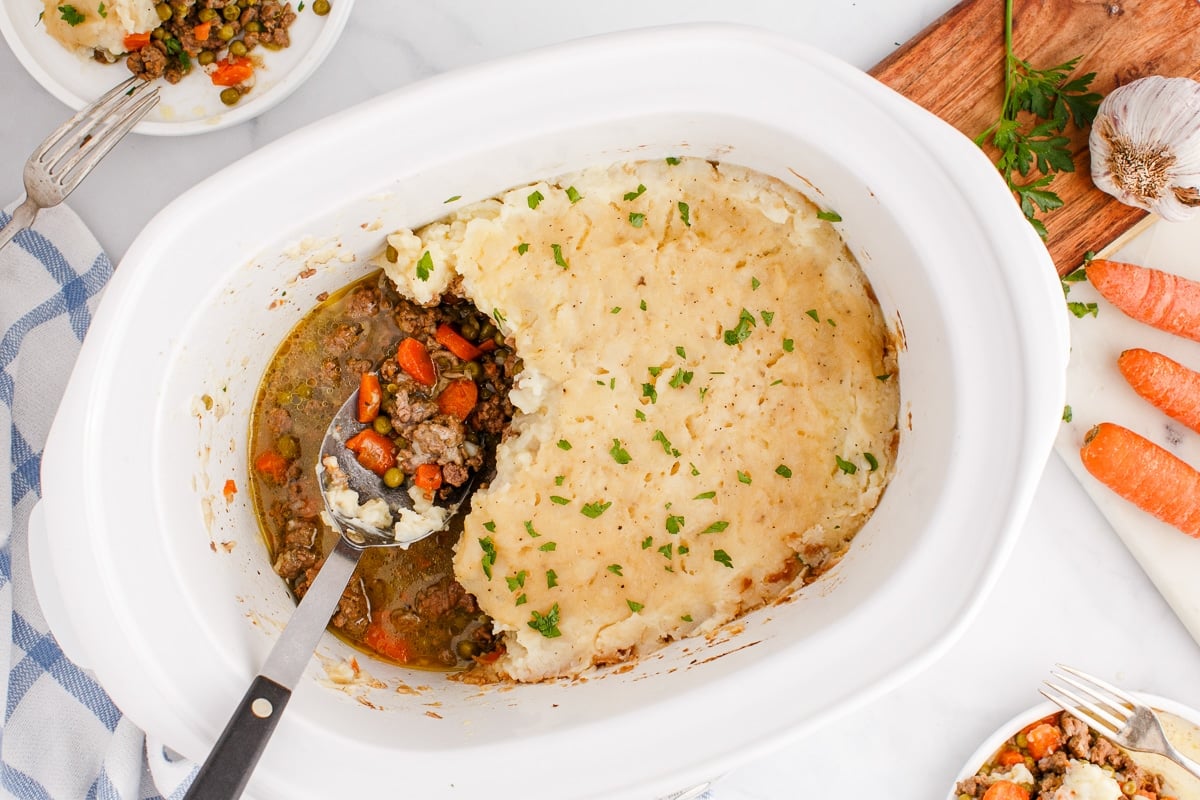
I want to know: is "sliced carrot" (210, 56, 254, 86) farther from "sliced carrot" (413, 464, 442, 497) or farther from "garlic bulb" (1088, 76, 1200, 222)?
"garlic bulb" (1088, 76, 1200, 222)

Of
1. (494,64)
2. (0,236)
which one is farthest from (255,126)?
(494,64)

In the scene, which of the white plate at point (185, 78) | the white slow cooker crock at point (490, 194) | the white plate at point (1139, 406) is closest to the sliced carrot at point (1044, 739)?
the white plate at point (1139, 406)

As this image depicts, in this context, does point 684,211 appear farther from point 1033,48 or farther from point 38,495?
point 38,495

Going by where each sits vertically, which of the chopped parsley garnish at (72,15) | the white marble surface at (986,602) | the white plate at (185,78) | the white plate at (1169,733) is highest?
the chopped parsley garnish at (72,15)

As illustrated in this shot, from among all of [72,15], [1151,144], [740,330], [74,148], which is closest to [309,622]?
[740,330]

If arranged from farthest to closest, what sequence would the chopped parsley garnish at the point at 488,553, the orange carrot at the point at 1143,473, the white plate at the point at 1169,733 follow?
1. the white plate at the point at 1169,733
2. the orange carrot at the point at 1143,473
3. the chopped parsley garnish at the point at 488,553

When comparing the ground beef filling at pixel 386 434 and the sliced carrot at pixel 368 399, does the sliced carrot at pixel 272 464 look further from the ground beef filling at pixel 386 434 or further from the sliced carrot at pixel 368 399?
the sliced carrot at pixel 368 399
